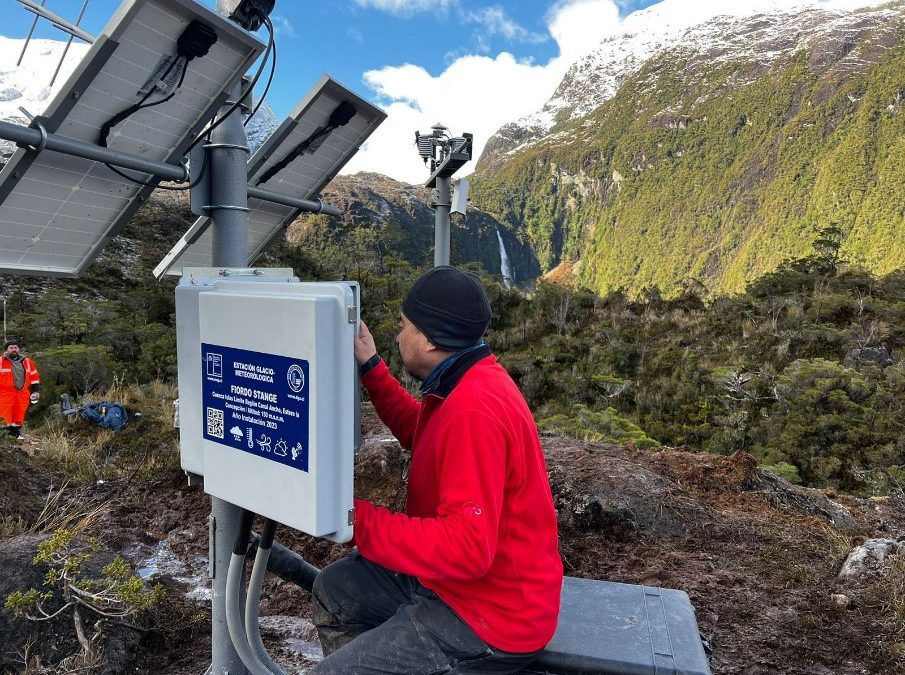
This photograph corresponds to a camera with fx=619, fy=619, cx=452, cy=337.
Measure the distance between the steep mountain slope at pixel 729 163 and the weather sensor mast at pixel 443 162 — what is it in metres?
59.6

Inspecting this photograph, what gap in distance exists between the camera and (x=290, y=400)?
5.13 ft

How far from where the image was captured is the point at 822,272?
2375cm

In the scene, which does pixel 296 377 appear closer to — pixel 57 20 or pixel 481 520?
pixel 481 520

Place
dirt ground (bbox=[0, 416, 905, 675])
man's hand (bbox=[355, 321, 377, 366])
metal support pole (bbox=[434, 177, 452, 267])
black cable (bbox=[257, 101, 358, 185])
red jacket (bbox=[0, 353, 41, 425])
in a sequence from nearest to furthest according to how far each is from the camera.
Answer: man's hand (bbox=[355, 321, 377, 366]) → black cable (bbox=[257, 101, 358, 185]) → dirt ground (bbox=[0, 416, 905, 675]) → metal support pole (bbox=[434, 177, 452, 267]) → red jacket (bbox=[0, 353, 41, 425])

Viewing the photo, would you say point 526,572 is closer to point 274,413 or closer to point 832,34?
point 274,413

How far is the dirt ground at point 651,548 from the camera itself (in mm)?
2955

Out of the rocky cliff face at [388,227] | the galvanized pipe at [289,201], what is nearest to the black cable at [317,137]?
the galvanized pipe at [289,201]

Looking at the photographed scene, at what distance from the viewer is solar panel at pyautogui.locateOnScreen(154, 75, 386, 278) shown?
2.63m

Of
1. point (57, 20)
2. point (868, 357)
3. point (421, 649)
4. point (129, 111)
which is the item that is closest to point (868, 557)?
point (421, 649)

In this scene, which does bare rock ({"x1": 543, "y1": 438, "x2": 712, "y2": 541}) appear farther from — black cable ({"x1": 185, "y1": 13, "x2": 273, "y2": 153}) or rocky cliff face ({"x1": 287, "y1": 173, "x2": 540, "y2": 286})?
rocky cliff face ({"x1": 287, "y1": 173, "x2": 540, "y2": 286})

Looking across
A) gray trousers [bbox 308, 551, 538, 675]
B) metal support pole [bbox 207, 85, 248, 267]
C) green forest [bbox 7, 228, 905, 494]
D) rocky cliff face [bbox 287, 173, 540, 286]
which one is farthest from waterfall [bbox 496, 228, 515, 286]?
gray trousers [bbox 308, 551, 538, 675]

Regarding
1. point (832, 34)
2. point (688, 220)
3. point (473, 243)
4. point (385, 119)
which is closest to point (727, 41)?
point (832, 34)

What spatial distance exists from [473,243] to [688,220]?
41.6m

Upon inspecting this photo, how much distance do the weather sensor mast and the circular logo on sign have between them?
19.0ft
